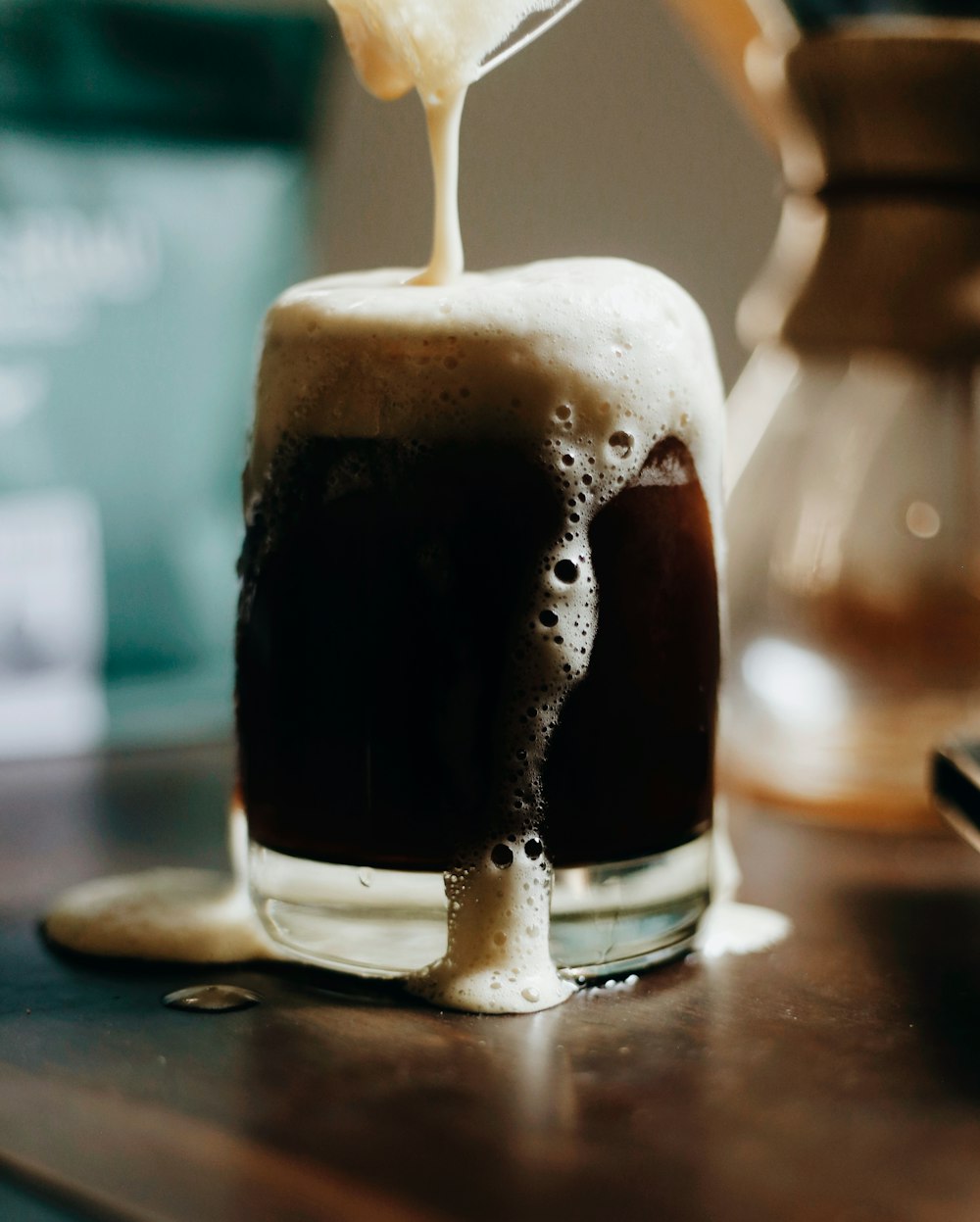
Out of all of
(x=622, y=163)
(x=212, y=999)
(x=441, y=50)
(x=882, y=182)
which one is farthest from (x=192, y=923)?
(x=622, y=163)

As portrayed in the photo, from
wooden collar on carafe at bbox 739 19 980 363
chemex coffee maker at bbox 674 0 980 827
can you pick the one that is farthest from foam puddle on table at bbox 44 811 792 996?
wooden collar on carafe at bbox 739 19 980 363

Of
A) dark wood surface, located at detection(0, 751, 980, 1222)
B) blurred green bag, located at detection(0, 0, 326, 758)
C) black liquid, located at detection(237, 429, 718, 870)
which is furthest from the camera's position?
blurred green bag, located at detection(0, 0, 326, 758)

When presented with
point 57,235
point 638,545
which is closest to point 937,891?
point 638,545

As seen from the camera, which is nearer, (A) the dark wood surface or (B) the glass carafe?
(A) the dark wood surface

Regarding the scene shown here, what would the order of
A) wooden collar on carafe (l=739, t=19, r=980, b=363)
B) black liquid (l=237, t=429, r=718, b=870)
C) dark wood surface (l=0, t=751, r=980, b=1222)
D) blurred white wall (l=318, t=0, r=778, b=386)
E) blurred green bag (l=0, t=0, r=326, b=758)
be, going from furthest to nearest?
blurred white wall (l=318, t=0, r=778, b=386) → blurred green bag (l=0, t=0, r=326, b=758) → wooden collar on carafe (l=739, t=19, r=980, b=363) → black liquid (l=237, t=429, r=718, b=870) → dark wood surface (l=0, t=751, r=980, b=1222)

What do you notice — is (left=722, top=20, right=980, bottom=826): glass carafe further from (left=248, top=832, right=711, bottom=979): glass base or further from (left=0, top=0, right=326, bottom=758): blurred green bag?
(left=0, top=0, right=326, bottom=758): blurred green bag

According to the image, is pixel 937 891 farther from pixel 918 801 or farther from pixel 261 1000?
pixel 261 1000

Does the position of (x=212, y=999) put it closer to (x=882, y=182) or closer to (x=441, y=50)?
(x=441, y=50)

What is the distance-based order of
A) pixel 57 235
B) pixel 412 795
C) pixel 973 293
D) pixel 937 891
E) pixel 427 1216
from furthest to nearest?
pixel 57 235 → pixel 973 293 → pixel 937 891 → pixel 412 795 → pixel 427 1216
